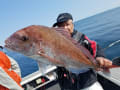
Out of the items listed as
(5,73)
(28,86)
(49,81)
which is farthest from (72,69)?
(28,86)

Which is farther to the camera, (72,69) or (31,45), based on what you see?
(72,69)

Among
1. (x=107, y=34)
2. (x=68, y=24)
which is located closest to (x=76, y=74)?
(x=68, y=24)

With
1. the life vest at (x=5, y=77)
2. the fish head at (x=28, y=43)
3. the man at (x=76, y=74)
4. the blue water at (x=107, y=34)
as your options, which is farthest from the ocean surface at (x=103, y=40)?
the man at (x=76, y=74)

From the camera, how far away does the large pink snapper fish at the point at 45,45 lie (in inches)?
50.1

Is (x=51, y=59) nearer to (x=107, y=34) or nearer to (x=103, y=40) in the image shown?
(x=103, y=40)

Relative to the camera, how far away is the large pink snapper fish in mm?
1271

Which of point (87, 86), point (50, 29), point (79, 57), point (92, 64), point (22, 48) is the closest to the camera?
point (22, 48)

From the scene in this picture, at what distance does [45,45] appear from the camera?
4.27ft

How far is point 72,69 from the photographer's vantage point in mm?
1521

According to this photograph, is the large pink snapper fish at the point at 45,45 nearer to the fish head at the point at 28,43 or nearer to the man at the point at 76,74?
the fish head at the point at 28,43

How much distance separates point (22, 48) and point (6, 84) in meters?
1.65

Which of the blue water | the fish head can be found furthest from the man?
the blue water

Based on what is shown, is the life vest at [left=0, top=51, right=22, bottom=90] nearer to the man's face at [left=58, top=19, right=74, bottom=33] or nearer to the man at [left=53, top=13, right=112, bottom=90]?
the man at [left=53, top=13, right=112, bottom=90]

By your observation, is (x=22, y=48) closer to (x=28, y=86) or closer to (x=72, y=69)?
(x=72, y=69)
